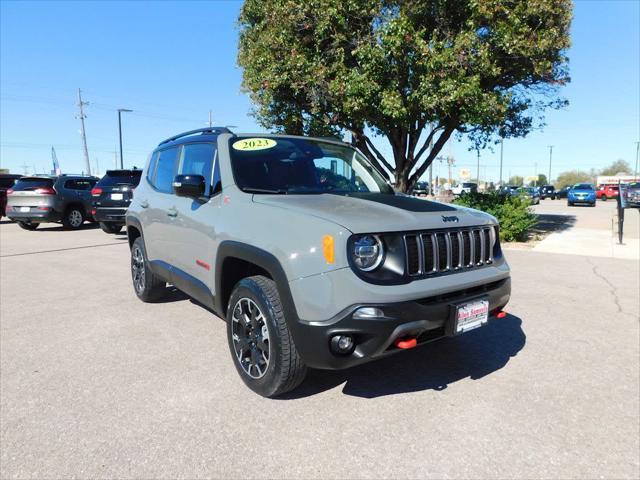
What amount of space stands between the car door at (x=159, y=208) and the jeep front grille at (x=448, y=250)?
2.43 meters

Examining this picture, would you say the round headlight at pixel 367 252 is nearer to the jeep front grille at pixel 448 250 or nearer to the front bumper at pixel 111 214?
the jeep front grille at pixel 448 250

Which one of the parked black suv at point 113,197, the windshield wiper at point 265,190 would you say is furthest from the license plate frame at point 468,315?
the parked black suv at point 113,197

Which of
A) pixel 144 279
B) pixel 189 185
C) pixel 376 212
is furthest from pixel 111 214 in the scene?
pixel 376 212

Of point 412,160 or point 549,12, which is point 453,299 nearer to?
point 549,12

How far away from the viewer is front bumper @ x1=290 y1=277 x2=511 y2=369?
2.46m

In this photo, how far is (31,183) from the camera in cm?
1409

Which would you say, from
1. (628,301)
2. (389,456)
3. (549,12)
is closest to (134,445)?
(389,456)

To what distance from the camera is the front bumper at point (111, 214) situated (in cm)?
1070

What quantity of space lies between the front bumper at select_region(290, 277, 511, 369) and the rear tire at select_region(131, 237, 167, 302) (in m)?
2.81

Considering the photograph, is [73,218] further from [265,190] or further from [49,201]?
[265,190]

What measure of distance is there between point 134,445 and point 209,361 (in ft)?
3.76

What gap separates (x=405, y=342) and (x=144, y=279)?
3.62m

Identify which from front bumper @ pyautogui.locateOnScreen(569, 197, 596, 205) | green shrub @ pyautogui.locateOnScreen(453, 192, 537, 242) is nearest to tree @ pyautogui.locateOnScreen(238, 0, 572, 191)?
green shrub @ pyautogui.locateOnScreen(453, 192, 537, 242)

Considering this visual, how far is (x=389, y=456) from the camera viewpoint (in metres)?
2.42
